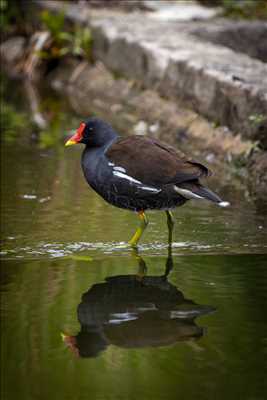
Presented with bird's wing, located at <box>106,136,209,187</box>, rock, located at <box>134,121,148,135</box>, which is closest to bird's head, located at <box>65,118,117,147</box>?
bird's wing, located at <box>106,136,209,187</box>

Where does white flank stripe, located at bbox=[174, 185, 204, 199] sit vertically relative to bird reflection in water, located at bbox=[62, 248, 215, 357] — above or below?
above

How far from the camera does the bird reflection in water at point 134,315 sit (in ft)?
17.3

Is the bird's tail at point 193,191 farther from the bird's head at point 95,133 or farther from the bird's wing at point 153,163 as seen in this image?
the bird's head at point 95,133

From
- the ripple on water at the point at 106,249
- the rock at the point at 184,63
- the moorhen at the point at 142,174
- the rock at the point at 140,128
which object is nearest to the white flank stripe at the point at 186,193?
the moorhen at the point at 142,174

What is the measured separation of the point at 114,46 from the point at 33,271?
8.28 meters

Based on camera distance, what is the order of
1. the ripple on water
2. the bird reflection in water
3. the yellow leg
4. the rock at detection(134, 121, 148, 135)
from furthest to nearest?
the rock at detection(134, 121, 148, 135) → the ripple on water → the yellow leg → the bird reflection in water

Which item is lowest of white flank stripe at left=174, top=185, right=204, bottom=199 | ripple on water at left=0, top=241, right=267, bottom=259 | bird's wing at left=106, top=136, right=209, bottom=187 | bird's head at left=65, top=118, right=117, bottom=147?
ripple on water at left=0, top=241, right=267, bottom=259

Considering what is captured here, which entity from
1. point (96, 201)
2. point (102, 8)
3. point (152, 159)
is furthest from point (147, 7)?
point (152, 159)

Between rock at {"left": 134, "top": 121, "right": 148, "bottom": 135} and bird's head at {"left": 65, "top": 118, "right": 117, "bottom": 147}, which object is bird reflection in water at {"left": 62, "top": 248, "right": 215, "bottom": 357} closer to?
bird's head at {"left": 65, "top": 118, "right": 117, "bottom": 147}

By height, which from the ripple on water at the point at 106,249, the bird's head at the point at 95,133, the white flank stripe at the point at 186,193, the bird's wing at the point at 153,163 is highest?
the bird's head at the point at 95,133

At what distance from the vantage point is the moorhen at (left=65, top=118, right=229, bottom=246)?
679 cm

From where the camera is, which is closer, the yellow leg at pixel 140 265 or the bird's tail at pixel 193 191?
the yellow leg at pixel 140 265

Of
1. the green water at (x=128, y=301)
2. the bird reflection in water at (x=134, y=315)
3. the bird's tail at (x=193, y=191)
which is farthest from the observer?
the bird's tail at (x=193, y=191)

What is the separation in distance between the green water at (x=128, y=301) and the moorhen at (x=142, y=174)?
1.06ft
